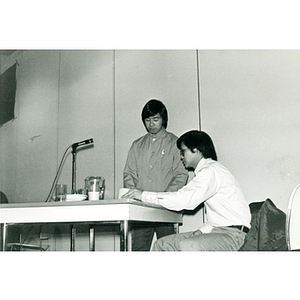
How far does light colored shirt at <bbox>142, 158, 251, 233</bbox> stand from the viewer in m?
2.51

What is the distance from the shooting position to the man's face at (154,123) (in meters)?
3.55

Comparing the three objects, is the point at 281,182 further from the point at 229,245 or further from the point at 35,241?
the point at 35,241

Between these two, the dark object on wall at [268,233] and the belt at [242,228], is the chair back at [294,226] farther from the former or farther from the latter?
the belt at [242,228]

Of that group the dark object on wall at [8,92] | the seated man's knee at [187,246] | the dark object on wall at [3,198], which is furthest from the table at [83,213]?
the dark object on wall at [8,92]

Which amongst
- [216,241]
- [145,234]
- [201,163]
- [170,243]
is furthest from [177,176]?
[216,241]

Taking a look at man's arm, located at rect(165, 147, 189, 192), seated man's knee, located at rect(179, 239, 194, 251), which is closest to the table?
seated man's knee, located at rect(179, 239, 194, 251)

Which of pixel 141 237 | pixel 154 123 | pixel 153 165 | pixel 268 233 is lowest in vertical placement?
pixel 141 237

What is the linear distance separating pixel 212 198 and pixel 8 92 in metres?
3.07

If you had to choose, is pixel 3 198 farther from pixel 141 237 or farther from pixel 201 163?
pixel 201 163

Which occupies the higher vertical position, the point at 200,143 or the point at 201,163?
the point at 200,143

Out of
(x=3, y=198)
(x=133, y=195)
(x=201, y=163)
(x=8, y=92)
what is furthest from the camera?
(x=8, y=92)

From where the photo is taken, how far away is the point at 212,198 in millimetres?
2613

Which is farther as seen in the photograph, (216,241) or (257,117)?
(257,117)
